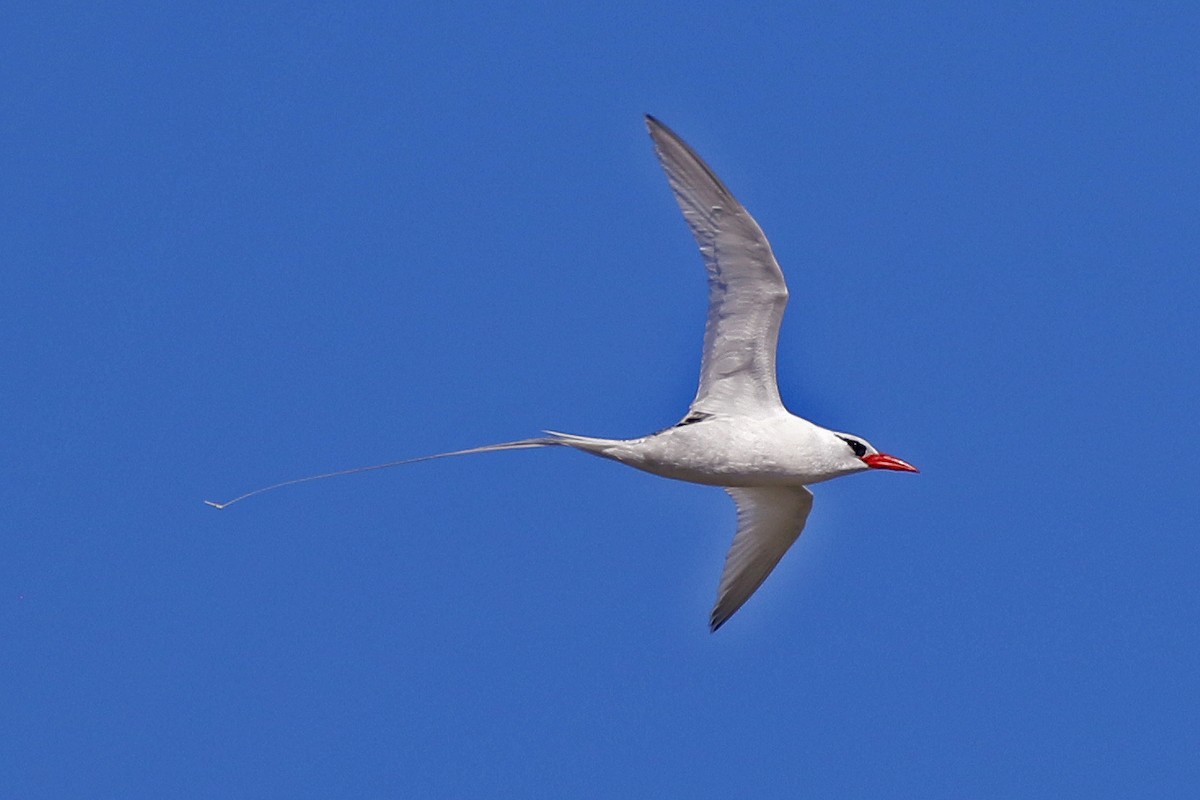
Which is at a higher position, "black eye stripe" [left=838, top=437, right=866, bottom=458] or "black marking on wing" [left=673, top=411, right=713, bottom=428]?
"black marking on wing" [left=673, top=411, right=713, bottom=428]

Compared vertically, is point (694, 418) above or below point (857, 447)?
above

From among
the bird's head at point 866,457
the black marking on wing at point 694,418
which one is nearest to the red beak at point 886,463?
the bird's head at point 866,457

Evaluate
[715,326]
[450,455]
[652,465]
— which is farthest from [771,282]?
[450,455]

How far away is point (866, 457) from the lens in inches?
717

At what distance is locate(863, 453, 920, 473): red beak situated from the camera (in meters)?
18.2

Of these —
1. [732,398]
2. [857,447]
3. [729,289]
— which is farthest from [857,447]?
[729,289]

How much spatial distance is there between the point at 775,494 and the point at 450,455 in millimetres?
3954

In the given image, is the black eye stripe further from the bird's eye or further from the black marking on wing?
the black marking on wing

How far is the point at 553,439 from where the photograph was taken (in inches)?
679

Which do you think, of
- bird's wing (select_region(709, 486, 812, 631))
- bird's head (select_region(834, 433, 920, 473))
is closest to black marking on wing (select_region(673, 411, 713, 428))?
bird's head (select_region(834, 433, 920, 473))

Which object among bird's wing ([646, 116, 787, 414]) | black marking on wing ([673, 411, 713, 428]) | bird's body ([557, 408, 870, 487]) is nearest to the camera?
bird's wing ([646, 116, 787, 414])

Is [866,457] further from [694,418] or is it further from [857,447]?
[694,418]

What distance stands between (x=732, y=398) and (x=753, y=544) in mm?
2395

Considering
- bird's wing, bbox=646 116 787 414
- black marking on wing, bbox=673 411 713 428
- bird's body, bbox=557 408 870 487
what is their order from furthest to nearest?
black marking on wing, bbox=673 411 713 428
bird's body, bbox=557 408 870 487
bird's wing, bbox=646 116 787 414
